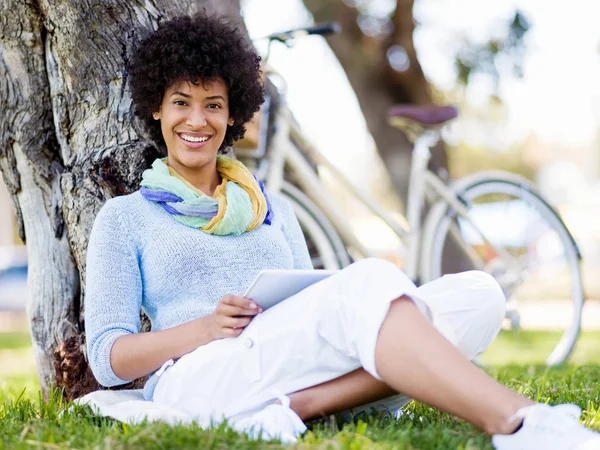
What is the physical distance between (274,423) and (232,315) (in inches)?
11.0

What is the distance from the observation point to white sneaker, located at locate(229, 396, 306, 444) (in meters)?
1.92

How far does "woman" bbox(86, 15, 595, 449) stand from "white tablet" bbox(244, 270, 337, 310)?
1.2 inches

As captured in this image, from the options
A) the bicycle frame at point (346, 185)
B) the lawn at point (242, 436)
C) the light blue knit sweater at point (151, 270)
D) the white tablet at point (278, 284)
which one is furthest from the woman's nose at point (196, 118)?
the bicycle frame at point (346, 185)

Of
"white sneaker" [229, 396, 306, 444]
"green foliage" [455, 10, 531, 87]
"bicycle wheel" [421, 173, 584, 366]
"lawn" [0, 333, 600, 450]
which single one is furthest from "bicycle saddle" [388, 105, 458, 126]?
"green foliage" [455, 10, 531, 87]

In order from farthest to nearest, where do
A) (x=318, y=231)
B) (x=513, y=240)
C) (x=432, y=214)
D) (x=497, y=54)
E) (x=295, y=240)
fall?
(x=497, y=54)
(x=513, y=240)
(x=432, y=214)
(x=318, y=231)
(x=295, y=240)

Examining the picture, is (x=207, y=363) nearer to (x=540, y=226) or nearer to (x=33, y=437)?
(x=33, y=437)

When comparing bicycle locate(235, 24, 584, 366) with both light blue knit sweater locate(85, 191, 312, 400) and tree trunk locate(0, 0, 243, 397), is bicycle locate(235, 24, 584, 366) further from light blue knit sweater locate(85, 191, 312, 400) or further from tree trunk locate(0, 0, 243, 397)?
light blue knit sweater locate(85, 191, 312, 400)

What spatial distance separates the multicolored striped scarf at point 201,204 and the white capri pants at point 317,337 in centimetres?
40

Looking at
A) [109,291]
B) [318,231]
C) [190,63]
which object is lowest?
[318,231]

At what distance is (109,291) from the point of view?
223cm

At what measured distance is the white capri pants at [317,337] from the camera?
6.32ft

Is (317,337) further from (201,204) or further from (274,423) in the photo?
(201,204)

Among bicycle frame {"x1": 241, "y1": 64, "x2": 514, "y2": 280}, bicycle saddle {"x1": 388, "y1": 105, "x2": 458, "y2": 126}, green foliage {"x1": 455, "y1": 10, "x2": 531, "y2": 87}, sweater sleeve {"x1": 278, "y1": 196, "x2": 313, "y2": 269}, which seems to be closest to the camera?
sweater sleeve {"x1": 278, "y1": 196, "x2": 313, "y2": 269}

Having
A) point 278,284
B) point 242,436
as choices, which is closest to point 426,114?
point 278,284
